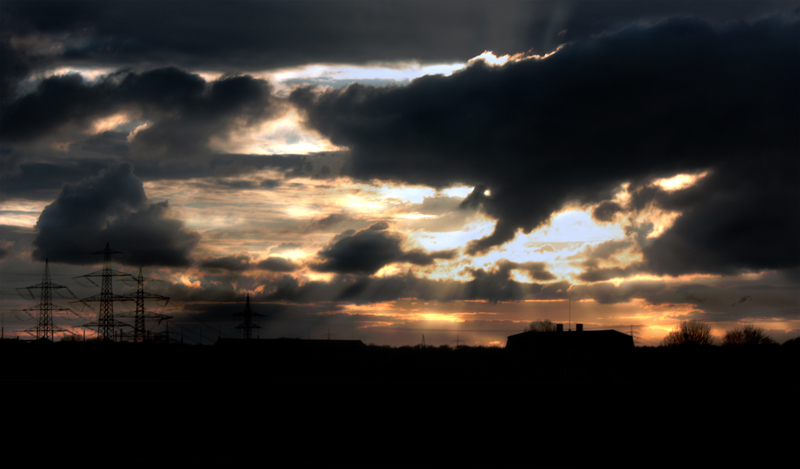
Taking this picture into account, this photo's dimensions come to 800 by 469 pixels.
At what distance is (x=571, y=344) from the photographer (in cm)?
6184

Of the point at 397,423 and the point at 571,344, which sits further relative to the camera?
the point at 571,344

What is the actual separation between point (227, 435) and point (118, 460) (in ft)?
6.53

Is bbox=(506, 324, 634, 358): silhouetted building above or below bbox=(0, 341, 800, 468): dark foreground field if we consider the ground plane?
below

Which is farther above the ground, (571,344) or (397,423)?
(397,423)

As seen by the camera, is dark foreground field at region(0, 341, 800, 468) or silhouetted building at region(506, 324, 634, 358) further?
silhouetted building at region(506, 324, 634, 358)

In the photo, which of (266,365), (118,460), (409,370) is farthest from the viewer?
(266,365)

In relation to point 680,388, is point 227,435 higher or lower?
lower

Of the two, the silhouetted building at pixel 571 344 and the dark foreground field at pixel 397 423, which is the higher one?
the dark foreground field at pixel 397 423

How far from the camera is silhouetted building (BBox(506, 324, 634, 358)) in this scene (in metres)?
60.1

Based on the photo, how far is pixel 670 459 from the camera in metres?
11.2

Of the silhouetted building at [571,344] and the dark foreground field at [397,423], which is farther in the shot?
the silhouetted building at [571,344]

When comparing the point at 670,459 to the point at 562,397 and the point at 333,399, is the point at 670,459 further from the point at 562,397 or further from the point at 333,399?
the point at 333,399

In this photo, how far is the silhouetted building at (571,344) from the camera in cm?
6006

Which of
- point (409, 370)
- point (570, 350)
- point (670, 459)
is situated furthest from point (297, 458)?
point (570, 350)
